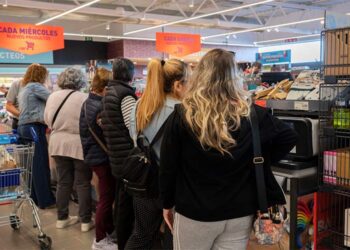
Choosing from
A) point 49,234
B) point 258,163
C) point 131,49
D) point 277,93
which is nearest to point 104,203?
point 49,234

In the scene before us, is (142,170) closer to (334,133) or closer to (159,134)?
(159,134)

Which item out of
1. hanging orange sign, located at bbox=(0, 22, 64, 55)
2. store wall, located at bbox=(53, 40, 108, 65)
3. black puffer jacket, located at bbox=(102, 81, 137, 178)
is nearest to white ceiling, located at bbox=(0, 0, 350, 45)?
store wall, located at bbox=(53, 40, 108, 65)

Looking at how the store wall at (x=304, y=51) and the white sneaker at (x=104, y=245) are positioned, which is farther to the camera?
the store wall at (x=304, y=51)

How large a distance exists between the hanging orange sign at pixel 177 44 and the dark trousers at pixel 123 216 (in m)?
8.26

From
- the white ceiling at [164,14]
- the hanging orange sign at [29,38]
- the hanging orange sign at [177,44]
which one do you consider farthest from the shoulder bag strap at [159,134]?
the hanging orange sign at [177,44]

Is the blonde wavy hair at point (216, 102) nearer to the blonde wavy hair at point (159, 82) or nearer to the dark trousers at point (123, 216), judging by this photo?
the blonde wavy hair at point (159, 82)

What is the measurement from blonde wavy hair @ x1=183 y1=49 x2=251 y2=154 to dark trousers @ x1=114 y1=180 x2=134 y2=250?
4.86 ft

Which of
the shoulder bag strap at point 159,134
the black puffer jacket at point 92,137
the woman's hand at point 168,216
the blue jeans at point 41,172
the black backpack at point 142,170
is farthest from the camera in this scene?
the blue jeans at point 41,172

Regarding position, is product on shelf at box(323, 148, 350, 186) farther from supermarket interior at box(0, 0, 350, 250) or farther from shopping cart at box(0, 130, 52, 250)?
shopping cart at box(0, 130, 52, 250)

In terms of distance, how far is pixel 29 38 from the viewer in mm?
8648

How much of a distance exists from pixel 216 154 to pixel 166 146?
0.26 meters

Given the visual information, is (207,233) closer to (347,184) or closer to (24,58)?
(347,184)

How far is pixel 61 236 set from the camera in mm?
3879

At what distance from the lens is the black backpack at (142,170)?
8.22 ft
